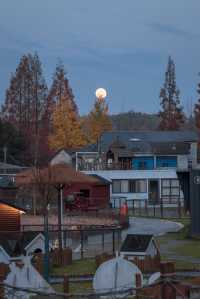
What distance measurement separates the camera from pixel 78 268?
22.5m

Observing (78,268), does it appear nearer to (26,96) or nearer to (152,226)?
(152,226)

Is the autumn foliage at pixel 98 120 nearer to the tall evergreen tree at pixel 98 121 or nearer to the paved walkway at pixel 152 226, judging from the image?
the tall evergreen tree at pixel 98 121

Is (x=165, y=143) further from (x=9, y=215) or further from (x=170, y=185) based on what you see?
(x=9, y=215)

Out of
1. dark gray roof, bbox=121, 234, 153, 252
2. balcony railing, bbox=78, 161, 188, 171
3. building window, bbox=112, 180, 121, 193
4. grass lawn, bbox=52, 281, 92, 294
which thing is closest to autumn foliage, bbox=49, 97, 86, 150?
balcony railing, bbox=78, 161, 188, 171

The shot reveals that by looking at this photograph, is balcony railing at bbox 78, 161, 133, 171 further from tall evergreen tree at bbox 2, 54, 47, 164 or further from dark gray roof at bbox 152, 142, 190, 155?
tall evergreen tree at bbox 2, 54, 47, 164

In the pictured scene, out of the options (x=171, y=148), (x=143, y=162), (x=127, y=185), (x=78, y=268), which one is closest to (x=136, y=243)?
(x=78, y=268)

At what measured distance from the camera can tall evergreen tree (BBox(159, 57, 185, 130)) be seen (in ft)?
296

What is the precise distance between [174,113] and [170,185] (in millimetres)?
27894

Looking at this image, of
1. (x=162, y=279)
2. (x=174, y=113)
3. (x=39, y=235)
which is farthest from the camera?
(x=174, y=113)

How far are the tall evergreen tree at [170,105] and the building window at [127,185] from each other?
2680 cm

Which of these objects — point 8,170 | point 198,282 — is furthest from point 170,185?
point 198,282

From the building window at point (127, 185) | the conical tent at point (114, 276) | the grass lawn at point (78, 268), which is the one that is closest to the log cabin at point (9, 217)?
the grass lawn at point (78, 268)

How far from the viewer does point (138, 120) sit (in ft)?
554

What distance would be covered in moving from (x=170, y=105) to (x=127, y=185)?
2761 centimetres
